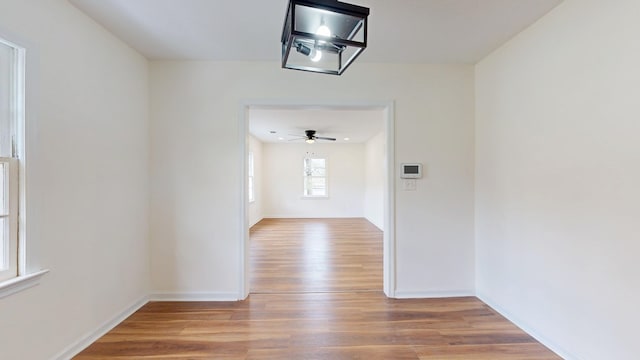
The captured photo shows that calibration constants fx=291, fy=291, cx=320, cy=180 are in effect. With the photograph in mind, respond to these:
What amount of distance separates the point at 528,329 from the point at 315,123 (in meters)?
4.63

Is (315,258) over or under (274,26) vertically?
under

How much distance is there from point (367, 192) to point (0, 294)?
26.6ft

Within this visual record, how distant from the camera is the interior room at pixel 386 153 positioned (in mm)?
1729

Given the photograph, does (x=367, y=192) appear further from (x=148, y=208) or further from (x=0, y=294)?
(x=0, y=294)

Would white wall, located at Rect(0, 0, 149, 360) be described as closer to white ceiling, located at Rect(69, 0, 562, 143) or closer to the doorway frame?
white ceiling, located at Rect(69, 0, 562, 143)

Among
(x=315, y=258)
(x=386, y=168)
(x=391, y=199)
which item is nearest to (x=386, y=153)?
(x=386, y=168)

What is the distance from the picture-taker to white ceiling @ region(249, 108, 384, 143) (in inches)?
197

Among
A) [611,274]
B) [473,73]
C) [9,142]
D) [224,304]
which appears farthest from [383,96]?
[9,142]

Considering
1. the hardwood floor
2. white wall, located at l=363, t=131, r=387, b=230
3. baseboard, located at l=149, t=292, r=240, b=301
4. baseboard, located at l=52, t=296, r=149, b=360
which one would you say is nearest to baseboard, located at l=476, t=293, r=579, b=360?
the hardwood floor

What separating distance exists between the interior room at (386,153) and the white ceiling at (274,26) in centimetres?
2

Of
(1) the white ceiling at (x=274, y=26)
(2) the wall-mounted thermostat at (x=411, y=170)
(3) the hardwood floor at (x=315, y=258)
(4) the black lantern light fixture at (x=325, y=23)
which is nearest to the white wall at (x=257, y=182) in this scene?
(3) the hardwood floor at (x=315, y=258)

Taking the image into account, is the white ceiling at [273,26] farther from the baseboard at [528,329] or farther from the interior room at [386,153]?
the baseboard at [528,329]

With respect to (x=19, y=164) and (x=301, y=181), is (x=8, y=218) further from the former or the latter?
(x=301, y=181)

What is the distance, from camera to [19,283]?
1666 millimetres
